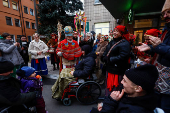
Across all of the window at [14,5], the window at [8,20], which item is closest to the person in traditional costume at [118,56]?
the window at [8,20]

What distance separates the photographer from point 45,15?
10.6m

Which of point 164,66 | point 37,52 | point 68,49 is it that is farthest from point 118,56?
point 37,52

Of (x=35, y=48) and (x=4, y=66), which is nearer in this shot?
(x=4, y=66)

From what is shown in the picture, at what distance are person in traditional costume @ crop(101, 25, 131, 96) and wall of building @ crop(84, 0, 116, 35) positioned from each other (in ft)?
31.6

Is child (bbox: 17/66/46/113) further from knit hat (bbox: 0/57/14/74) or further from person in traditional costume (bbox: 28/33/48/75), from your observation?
person in traditional costume (bbox: 28/33/48/75)

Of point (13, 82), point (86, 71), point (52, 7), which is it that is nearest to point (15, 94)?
point (13, 82)

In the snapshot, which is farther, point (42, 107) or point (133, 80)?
point (42, 107)

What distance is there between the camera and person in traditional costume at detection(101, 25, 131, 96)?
6.69 ft

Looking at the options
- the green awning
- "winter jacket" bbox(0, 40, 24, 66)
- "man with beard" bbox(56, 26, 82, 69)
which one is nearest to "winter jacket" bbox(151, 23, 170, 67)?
"man with beard" bbox(56, 26, 82, 69)

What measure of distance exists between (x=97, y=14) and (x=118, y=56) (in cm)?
1030

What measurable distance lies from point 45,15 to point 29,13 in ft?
28.6

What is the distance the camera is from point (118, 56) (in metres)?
2.06

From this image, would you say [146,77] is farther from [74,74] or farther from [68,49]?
[68,49]

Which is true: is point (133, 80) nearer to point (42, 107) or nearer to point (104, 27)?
point (42, 107)
